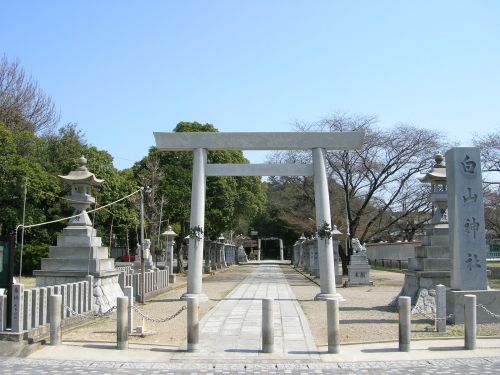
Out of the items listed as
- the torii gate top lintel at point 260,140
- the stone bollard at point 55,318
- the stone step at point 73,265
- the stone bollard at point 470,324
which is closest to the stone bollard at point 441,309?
the stone bollard at point 470,324

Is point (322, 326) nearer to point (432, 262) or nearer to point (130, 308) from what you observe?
point (432, 262)

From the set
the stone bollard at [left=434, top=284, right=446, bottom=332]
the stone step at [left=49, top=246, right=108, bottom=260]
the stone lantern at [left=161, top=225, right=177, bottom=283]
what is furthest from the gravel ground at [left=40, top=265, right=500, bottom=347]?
the stone lantern at [left=161, top=225, right=177, bottom=283]

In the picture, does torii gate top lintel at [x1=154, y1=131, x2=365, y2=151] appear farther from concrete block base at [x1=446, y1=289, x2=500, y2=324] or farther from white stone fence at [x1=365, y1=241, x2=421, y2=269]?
white stone fence at [x1=365, y1=241, x2=421, y2=269]

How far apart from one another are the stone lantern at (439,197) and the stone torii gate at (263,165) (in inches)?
104

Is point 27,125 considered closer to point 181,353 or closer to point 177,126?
point 177,126

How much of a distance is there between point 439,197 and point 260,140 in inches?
234

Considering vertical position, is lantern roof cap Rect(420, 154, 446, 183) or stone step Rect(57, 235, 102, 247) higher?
lantern roof cap Rect(420, 154, 446, 183)

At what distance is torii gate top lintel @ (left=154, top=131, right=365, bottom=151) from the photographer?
17.9 meters

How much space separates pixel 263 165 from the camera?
18.5 meters

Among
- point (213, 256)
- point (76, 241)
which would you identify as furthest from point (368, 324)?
point (213, 256)

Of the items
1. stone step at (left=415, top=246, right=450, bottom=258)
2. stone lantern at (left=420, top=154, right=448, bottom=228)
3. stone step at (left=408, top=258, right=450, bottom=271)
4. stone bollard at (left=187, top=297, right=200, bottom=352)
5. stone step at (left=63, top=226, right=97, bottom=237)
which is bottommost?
stone bollard at (left=187, top=297, right=200, bottom=352)

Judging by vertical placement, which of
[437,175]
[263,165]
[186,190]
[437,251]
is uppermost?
[186,190]

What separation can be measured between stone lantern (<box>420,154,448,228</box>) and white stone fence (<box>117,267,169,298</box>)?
9.40 metres

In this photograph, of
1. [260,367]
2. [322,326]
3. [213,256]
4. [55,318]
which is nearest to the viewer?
[260,367]
